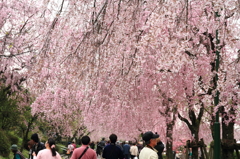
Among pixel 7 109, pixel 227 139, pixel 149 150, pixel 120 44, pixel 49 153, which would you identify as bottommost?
pixel 49 153

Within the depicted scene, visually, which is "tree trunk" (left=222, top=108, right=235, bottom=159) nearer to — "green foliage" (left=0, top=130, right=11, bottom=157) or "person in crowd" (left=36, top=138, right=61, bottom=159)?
"person in crowd" (left=36, top=138, right=61, bottom=159)

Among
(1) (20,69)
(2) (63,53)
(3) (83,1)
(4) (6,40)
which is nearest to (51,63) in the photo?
(2) (63,53)

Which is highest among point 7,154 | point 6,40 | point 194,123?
point 6,40

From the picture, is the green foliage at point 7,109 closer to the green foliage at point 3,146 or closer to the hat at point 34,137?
the green foliage at point 3,146

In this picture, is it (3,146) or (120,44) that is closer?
(120,44)

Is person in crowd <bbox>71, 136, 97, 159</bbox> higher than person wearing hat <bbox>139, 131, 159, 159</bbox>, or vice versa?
person wearing hat <bbox>139, 131, 159, 159</bbox>

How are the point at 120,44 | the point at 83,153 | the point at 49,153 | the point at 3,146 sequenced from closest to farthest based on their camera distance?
the point at 83,153, the point at 49,153, the point at 120,44, the point at 3,146

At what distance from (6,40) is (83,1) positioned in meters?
8.63

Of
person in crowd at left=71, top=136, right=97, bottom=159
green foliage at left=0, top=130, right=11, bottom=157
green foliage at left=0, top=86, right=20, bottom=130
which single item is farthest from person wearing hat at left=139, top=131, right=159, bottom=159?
green foliage at left=0, top=86, right=20, bottom=130

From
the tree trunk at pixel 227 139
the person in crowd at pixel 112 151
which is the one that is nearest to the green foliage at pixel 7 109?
the tree trunk at pixel 227 139

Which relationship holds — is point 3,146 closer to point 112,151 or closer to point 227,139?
point 227,139

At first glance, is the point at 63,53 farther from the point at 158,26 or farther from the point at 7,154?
the point at 7,154

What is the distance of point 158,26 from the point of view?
6730mm

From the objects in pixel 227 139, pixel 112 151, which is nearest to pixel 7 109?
pixel 227 139
